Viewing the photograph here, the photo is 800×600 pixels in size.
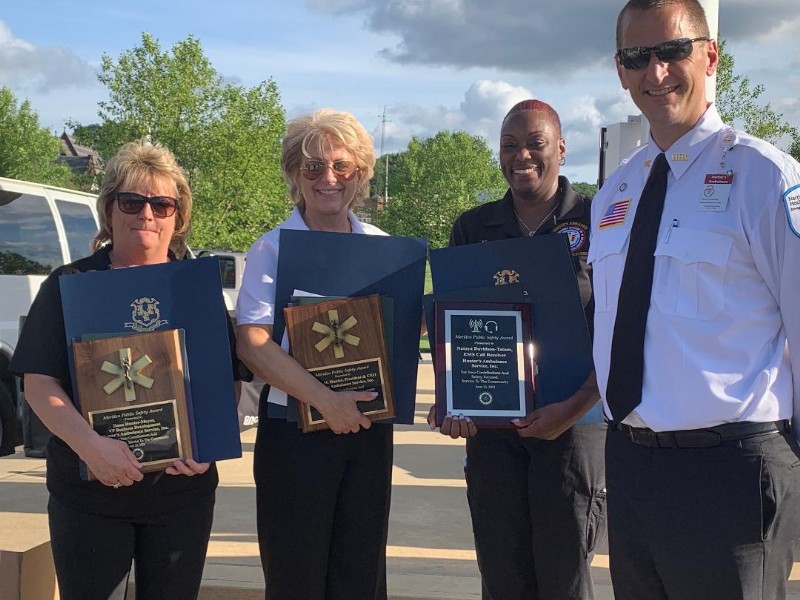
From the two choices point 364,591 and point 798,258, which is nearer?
point 798,258

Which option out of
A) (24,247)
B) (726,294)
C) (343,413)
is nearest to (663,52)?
(726,294)

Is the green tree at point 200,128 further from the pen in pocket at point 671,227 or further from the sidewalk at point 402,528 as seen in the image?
the pen in pocket at point 671,227

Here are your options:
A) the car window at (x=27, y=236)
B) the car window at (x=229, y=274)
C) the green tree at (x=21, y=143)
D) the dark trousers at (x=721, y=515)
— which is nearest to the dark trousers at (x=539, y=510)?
the dark trousers at (x=721, y=515)

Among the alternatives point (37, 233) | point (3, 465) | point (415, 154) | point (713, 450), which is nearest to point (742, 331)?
point (713, 450)

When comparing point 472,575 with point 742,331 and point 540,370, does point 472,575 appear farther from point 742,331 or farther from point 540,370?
point 742,331

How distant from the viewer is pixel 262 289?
270cm

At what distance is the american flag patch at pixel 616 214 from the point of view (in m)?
2.28

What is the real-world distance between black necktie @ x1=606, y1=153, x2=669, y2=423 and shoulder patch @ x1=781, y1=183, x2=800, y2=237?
31 cm

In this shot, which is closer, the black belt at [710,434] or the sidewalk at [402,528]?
the black belt at [710,434]

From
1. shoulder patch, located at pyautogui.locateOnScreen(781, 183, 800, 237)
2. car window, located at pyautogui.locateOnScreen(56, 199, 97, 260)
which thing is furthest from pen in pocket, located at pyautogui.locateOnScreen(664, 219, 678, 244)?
car window, located at pyautogui.locateOnScreen(56, 199, 97, 260)

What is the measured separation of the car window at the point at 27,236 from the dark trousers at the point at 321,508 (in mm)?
5362

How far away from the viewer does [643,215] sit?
2.17m

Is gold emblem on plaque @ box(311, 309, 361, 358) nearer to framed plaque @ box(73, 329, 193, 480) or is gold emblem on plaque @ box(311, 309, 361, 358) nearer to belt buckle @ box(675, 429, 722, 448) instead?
framed plaque @ box(73, 329, 193, 480)

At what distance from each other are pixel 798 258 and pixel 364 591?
5.66 feet
